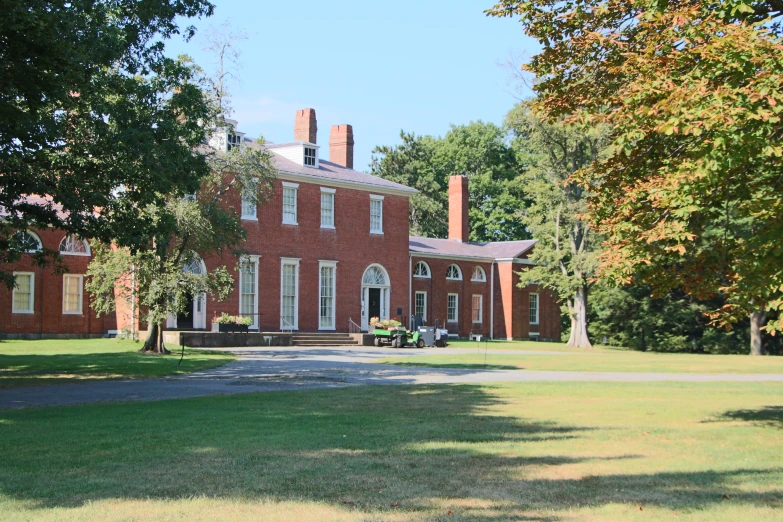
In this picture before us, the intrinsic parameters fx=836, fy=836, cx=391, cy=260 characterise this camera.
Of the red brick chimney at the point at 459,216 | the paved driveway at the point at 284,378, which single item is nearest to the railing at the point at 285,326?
the paved driveway at the point at 284,378

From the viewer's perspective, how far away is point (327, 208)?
1667 inches

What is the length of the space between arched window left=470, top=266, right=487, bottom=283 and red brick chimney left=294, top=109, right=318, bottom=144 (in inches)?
540

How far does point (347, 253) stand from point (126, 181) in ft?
84.4

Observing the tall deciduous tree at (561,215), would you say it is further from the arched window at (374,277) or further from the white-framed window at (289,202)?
the white-framed window at (289,202)

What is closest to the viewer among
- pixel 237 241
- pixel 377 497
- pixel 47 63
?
pixel 377 497

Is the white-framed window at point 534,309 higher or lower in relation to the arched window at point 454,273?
lower

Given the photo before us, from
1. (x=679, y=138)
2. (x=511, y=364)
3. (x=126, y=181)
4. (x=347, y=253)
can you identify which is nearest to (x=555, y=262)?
(x=347, y=253)

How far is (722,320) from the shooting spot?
12227mm

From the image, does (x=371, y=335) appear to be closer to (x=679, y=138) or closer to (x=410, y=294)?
(x=410, y=294)

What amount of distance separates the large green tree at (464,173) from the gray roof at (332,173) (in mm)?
21618

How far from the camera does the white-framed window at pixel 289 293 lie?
133 ft

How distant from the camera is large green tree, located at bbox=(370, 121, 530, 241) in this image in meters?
67.5

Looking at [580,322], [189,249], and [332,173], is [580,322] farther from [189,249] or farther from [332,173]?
[189,249]

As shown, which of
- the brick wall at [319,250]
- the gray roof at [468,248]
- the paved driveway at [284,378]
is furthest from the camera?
the gray roof at [468,248]
